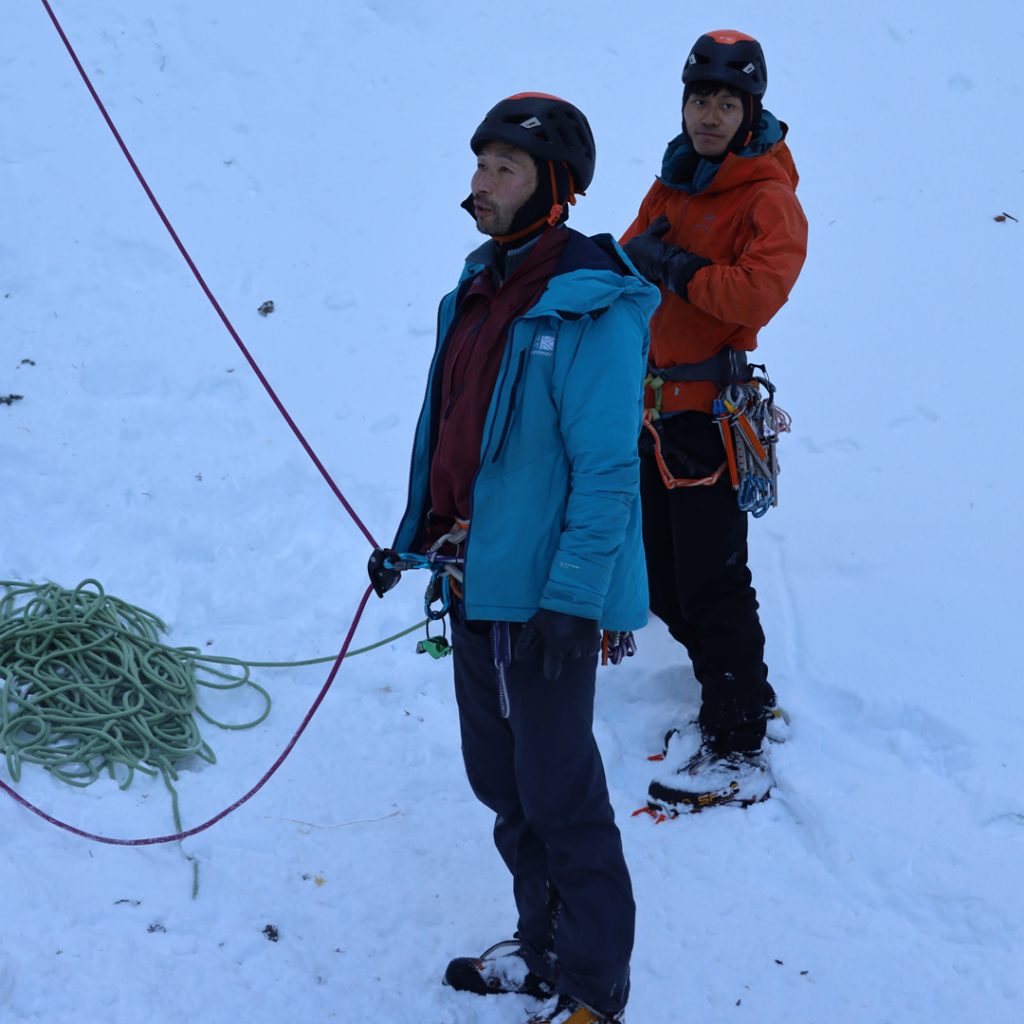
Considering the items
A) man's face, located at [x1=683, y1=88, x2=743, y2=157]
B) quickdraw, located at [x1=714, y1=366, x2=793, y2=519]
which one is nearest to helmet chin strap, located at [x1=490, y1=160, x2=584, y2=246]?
man's face, located at [x1=683, y1=88, x2=743, y2=157]

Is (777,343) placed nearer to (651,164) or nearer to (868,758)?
(651,164)

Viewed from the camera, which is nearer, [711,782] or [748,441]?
[748,441]

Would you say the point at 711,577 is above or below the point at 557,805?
above

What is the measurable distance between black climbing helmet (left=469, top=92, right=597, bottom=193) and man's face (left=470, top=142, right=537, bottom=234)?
2 centimetres

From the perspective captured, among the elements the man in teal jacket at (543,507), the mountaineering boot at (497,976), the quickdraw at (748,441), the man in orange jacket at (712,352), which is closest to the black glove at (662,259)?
the man in orange jacket at (712,352)

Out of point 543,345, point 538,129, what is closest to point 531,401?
point 543,345

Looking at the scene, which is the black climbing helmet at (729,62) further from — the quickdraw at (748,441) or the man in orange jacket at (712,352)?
the quickdraw at (748,441)

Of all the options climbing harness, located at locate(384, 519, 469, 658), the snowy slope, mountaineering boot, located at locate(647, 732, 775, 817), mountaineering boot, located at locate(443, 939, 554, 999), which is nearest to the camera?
climbing harness, located at locate(384, 519, 469, 658)

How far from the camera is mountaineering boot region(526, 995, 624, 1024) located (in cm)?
257

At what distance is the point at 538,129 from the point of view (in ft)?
7.62

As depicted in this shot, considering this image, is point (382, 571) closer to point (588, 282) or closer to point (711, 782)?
point (588, 282)

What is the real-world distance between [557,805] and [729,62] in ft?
6.62

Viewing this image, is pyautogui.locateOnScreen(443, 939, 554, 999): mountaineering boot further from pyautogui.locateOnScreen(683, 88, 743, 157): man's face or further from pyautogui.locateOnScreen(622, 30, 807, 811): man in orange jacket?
pyautogui.locateOnScreen(683, 88, 743, 157): man's face

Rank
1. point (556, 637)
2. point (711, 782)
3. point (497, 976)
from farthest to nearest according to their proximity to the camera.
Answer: point (711, 782), point (497, 976), point (556, 637)
